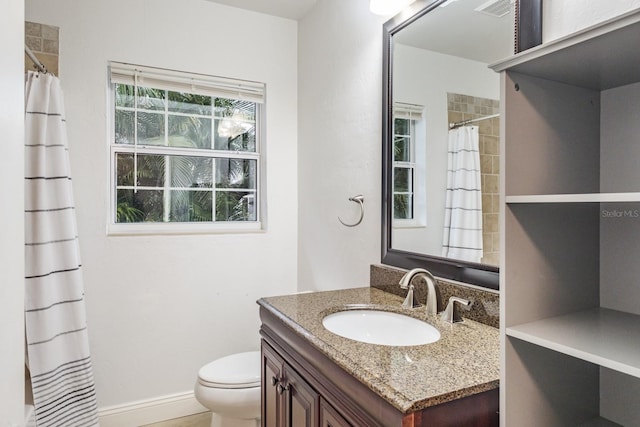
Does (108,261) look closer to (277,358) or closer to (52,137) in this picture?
(52,137)

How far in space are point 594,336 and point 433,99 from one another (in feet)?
3.40

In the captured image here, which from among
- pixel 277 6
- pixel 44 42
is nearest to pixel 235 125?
pixel 277 6

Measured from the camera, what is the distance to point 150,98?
236 cm

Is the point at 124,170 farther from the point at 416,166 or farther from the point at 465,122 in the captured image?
the point at 465,122

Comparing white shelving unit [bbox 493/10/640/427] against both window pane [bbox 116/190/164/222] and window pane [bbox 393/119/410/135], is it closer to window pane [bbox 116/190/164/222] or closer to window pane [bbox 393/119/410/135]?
window pane [bbox 393/119/410/135]

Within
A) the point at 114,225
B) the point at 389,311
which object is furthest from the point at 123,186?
the point at 389,311

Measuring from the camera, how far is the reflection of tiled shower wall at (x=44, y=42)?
2002 mm

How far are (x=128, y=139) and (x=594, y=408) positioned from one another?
2.46 m

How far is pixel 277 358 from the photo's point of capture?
1386 mm

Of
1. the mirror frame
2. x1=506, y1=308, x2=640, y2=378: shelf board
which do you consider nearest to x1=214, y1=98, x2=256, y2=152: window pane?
the mirror frame

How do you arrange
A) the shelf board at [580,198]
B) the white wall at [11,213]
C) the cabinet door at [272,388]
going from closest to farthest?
the shelf board at [580,198] < the white wall at [11,213] < the cabinet door at [272,388]

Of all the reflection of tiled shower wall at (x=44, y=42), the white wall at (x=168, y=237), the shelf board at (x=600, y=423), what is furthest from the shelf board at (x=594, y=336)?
the reflection of tiled shower wall at (x=44, y=42)

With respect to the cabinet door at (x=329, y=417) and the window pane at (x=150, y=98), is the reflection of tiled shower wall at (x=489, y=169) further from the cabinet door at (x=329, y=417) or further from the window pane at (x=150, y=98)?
the window pane at (x=150, y=98)

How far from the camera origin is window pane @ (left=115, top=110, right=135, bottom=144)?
229 cm
